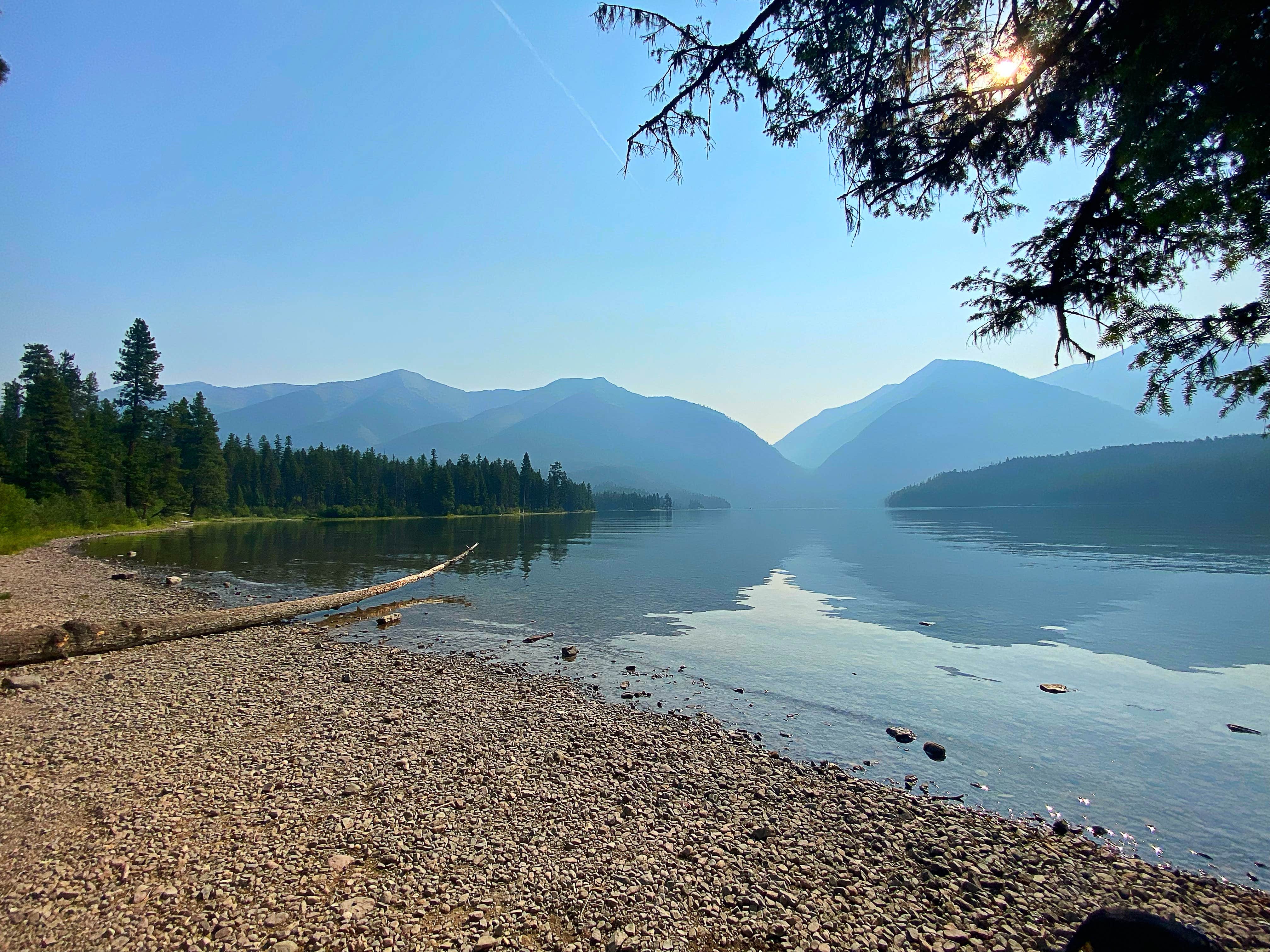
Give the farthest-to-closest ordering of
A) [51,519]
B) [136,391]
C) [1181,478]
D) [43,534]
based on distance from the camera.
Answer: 1. [1181,478]
2. [136,391]
3. [51,519]
4. [43,534]

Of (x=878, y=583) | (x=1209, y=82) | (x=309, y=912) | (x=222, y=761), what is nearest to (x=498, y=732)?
(x=222, y=761)

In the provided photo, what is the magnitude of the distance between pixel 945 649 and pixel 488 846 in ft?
68.5

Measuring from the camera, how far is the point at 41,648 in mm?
16031

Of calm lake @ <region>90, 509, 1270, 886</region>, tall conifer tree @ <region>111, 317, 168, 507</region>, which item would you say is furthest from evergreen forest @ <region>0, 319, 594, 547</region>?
calm lake @ <region>90, 509, 1270, 886</region>

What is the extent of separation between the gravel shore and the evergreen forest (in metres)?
53.8

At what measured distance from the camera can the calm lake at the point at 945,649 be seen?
37.7 feet

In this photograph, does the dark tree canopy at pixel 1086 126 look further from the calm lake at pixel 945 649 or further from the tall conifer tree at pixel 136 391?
the tall conifer tree at pixel 136 391

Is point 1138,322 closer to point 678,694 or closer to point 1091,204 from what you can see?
point 1091,204

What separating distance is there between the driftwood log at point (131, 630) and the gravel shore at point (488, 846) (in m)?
3.29

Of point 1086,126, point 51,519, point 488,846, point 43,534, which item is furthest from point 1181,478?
point 51,519

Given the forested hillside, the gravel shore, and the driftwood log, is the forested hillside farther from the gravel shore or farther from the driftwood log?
the driftwood log

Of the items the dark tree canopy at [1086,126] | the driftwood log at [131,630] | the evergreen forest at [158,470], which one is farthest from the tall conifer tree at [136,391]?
the dark tree canopy at [1086,126]

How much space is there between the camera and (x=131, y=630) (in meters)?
18.4

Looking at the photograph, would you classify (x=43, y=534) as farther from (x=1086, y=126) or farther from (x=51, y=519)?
(x=1086, y=126)
